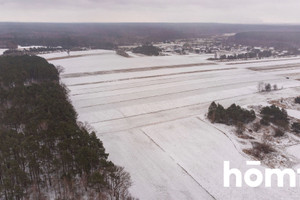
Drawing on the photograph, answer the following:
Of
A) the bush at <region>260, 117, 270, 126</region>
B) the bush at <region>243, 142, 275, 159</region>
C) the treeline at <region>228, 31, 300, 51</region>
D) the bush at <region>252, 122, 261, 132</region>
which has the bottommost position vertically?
the bush at <region>243, 142, 275, 159</region>

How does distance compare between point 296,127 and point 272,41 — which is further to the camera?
point 272,41

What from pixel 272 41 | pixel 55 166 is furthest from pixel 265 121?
pixel 272 41

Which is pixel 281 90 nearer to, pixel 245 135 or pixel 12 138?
pixel 245 135

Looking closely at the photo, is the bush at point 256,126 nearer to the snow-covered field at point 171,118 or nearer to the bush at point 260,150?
the bush at point 260,150

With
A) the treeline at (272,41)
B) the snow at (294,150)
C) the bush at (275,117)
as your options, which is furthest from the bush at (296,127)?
the treeline at (272,41)

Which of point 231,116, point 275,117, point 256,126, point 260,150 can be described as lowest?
point 260,150

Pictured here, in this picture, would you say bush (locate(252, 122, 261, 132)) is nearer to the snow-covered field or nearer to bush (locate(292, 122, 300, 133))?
A: bush (locate(292, 122, 300, 133))

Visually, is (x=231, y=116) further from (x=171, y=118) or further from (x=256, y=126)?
(x=171, y=118)

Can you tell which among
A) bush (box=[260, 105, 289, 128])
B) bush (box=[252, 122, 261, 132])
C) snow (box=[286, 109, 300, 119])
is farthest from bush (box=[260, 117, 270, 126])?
snow (box=[286, 109, 300, 119])

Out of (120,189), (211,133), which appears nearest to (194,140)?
(211,133)
